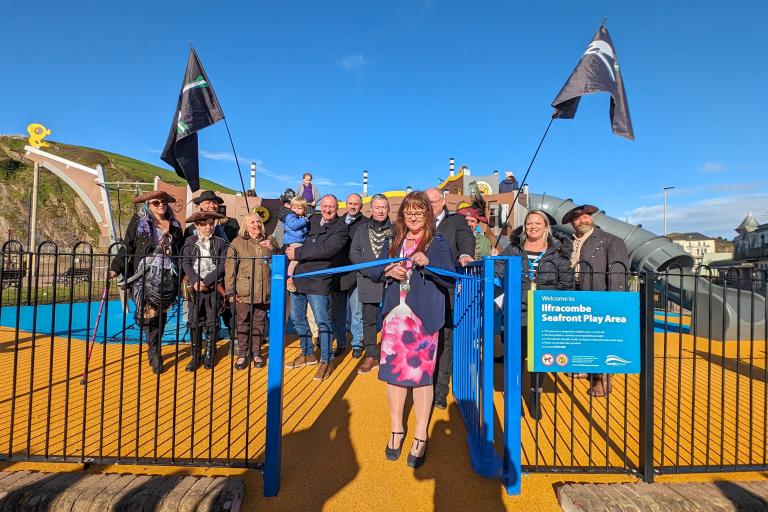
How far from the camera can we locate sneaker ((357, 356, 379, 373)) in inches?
185

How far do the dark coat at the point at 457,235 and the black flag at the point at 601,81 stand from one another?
1756 mm

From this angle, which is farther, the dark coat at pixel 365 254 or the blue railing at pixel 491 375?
the dark coat at pixel 365 254

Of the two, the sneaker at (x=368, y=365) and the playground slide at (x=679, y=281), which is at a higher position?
the playground slide at (x=679, y=281)

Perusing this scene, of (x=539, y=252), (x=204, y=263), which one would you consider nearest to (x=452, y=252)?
(x=539, y=252)

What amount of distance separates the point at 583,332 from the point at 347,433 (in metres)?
2.09

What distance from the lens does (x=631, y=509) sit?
6.89 ft

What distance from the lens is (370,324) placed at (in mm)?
4695

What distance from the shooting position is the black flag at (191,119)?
4.84m

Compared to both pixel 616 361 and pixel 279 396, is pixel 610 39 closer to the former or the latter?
pixel 616 361

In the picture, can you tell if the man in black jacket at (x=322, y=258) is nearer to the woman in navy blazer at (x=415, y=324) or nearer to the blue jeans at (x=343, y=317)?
the blue jeans at (x=343, y=317)

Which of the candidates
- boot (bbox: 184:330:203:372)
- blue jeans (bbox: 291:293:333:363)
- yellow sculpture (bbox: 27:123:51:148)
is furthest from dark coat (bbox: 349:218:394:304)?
yellow sculpture (bbox: 27:123:51:148)

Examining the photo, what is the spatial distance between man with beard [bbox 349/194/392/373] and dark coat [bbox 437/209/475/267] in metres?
0.65

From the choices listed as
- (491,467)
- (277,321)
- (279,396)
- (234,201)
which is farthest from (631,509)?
(234,201)

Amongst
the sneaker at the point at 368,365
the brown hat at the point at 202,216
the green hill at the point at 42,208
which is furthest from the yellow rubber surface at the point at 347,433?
the green hill at the point at 42,208
